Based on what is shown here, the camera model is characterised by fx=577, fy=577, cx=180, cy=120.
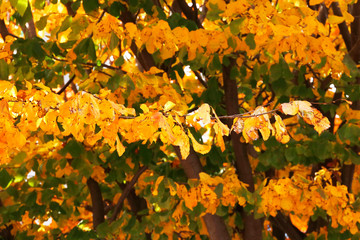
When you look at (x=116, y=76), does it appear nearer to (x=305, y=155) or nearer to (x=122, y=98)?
(x=122, y=98)

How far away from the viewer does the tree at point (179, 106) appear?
8.57 feet

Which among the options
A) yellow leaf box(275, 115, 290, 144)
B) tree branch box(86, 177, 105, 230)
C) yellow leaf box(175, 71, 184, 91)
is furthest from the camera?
tree branch box(86, 177, 105, 230)

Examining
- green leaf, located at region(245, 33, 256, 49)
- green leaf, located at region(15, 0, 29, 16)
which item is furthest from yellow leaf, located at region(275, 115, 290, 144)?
green leaf, located at region(15, 0, 29, 16)

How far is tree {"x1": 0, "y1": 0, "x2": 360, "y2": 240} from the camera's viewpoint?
2611 mm

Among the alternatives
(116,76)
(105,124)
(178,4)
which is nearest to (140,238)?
(116,76)

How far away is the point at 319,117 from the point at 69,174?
334 cm

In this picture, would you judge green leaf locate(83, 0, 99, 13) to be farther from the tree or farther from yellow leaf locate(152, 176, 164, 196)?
yellow leaf locate(152, 176, 164, 196)

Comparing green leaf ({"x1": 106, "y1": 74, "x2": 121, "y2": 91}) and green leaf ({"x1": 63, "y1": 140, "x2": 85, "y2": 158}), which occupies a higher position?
green leaf ({"x1": 106, "y1": 74, "x2": 121, "y2": 91})

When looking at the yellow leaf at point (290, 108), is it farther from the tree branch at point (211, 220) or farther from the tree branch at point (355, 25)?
the tree branch at point (355, 25)

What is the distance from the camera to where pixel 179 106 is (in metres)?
3.79

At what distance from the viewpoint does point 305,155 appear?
15.3 feet

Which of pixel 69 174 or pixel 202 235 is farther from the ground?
pixel 69 174

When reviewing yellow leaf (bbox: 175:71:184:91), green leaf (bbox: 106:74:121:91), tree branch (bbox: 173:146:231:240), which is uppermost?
green leaf (bbox: 106:74:121:91)

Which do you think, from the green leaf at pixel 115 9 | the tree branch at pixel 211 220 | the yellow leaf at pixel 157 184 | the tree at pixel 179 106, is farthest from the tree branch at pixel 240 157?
the green leaf at pixel 115 9
